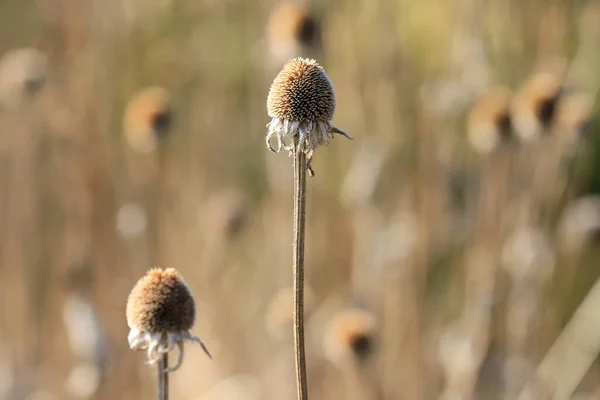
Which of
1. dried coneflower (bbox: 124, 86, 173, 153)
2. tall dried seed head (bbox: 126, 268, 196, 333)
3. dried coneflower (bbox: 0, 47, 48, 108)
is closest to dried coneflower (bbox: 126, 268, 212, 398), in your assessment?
tall dried seed head (bbox: 126, 268, 196, 333)

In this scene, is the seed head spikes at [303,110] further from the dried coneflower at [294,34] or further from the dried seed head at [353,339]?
the dried coneflower at [294,34]

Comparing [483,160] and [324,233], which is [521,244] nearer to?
[483,160]

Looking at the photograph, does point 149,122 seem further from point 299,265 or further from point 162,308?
point 299,265

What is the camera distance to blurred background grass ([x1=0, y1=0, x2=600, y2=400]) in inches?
85.0

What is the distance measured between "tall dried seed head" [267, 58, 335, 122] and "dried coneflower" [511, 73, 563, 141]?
47.8 inches

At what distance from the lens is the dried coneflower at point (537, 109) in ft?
6.35

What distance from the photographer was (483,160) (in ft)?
7.89

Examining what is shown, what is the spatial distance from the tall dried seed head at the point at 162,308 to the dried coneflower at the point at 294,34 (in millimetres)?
1233

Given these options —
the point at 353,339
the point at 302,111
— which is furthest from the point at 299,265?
the point at 353,339

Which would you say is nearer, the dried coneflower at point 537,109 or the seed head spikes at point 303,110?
the seed head spikes at point 303,110

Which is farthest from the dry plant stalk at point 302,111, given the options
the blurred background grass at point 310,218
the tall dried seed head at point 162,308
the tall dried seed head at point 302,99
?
the blurred background grass at point 310,218

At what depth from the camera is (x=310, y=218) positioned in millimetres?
2600

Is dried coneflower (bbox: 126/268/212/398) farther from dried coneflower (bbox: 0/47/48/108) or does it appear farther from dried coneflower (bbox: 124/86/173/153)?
dried coneflower (bbox: 0/47/48/108)

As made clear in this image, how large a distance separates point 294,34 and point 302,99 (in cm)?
125
